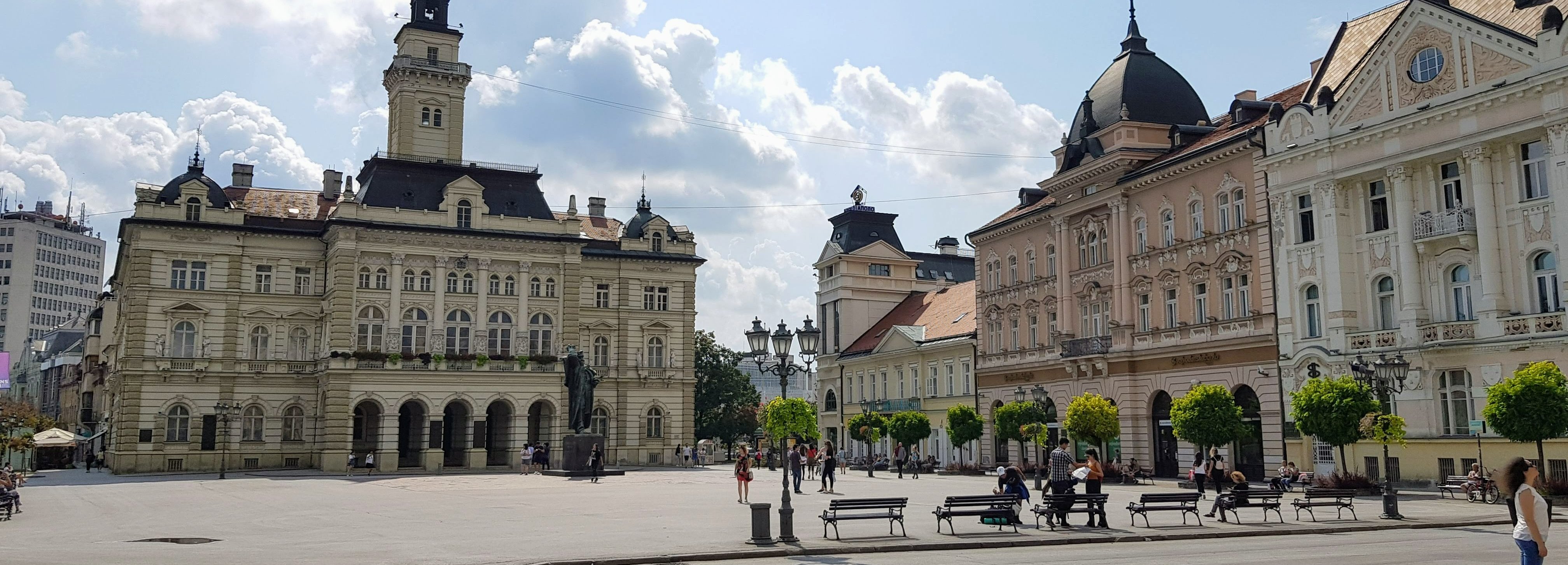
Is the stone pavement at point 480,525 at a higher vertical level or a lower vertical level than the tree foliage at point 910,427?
lower

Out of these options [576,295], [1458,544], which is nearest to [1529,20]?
[1458,544]

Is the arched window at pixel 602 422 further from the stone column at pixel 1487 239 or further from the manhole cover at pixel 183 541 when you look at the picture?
the manhole cover at pixel 183 541

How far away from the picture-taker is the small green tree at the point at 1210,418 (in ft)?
124

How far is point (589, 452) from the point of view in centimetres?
5475

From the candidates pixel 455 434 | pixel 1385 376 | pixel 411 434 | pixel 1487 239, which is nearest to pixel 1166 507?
pixel 1385 376

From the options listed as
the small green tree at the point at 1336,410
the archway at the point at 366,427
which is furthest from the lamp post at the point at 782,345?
the archway at the point at 366,427

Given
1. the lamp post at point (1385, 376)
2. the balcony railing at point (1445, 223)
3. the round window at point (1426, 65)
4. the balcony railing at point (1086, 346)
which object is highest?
the round window at point (1426, 65)

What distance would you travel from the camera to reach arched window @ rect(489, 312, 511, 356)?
213 ft

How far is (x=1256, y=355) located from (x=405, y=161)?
43.9 metres

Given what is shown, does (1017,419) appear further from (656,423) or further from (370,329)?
(370,329)

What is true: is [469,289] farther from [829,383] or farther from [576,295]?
[829,383]

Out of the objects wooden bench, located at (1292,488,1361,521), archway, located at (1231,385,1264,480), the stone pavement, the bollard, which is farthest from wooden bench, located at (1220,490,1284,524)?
archway, located at (1231,385,1264,480)

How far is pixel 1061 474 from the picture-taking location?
24500 millimetres

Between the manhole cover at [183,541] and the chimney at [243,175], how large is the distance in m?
56.0
